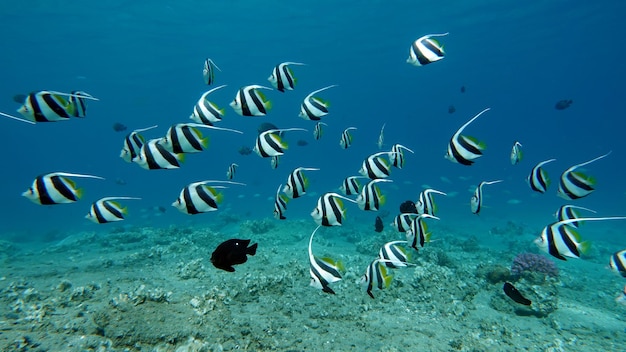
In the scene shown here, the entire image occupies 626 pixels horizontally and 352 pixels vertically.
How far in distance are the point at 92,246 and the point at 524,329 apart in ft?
49.6

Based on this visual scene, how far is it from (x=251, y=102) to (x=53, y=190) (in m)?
2.35

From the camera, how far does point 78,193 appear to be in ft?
10.8

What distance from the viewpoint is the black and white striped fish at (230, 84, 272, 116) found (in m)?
4.15

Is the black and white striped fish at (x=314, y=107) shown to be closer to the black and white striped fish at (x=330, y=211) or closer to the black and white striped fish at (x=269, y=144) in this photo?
the black and white striped fish at (x=269, y=144)

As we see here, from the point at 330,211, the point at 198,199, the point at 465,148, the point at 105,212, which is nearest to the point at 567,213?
the point at 465,148

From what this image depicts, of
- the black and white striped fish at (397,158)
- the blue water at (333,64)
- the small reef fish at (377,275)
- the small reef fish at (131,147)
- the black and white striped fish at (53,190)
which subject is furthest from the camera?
the blue water at (333,64)

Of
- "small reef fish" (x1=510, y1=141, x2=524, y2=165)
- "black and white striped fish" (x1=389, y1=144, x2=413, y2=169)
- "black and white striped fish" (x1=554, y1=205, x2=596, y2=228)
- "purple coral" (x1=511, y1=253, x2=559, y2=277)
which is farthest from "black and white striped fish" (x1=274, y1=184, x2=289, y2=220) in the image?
"purple coral" (x1=511, y1=253, x2=559, y2=277)

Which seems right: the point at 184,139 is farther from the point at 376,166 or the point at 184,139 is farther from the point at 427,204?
the point at 427,204

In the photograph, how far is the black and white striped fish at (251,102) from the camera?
4148 mm

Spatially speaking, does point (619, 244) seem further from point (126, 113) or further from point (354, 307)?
point (126, 113)

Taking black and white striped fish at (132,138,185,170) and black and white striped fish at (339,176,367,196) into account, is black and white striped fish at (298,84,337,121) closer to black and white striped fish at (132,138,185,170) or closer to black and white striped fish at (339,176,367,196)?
black and white striped fish at (339,176,367,196)

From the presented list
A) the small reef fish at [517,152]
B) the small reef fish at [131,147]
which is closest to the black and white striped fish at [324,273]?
the small reef fish at [131,147]

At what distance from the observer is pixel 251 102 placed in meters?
4.15

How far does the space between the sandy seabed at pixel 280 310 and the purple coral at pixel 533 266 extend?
607mm
